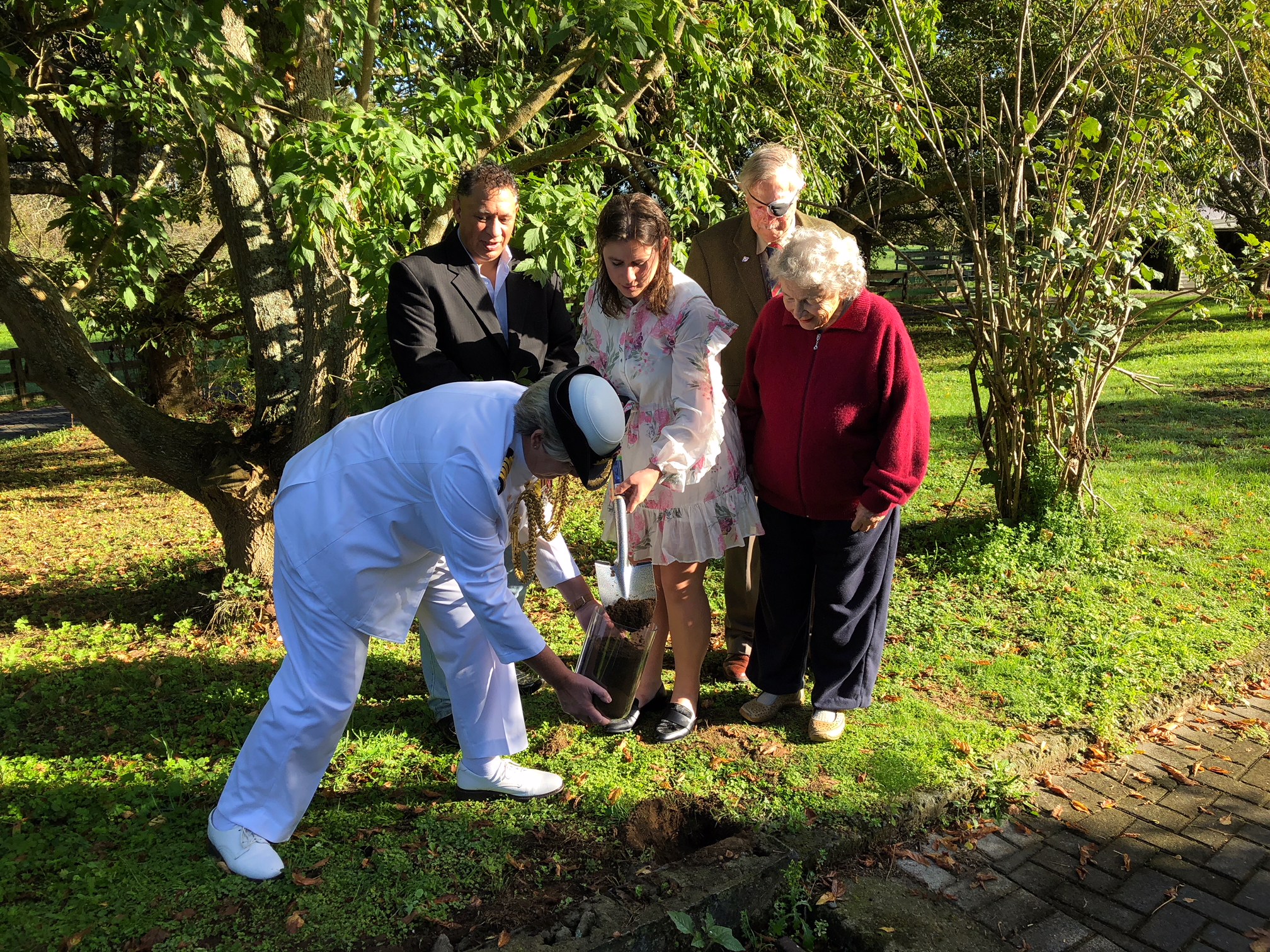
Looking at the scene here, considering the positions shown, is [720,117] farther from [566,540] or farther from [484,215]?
[484,215]

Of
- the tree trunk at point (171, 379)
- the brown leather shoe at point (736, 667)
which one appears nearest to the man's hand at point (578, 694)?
the brown leather shoe at point (736, 667)

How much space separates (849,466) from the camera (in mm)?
3562

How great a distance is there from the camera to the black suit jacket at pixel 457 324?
3703 mm

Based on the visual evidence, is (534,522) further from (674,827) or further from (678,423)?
(674,827)

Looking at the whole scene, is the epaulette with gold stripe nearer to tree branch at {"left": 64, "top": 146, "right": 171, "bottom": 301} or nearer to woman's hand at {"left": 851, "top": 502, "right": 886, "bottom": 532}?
woman's hand at {"left": 851, "top": 502, "right": 886, "bottom": 532}

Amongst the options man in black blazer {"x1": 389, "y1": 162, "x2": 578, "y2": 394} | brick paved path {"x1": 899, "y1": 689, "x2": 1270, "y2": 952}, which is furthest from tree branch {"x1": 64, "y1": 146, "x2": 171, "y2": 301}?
brick paved path {"x1": 899, "y1": 689, "x2": 1270, "y2": 952}

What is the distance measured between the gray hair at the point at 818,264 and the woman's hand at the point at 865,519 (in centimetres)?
79

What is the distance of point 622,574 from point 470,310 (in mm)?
1301

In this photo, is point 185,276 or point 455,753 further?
point 185,276

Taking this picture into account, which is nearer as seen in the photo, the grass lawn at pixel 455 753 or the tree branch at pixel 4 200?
the grass lawn at pixel 455 753

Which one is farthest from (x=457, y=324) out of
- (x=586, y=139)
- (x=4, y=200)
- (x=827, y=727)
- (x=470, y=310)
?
(x=4, y=200)

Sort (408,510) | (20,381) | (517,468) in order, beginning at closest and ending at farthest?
1. (517,468)
2. (408,510)
3. (20,381)

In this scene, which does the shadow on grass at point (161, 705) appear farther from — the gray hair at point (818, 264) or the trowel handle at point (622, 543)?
the gray hair at point (818, 264)

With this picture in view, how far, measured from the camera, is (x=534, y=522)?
10.3 ft
